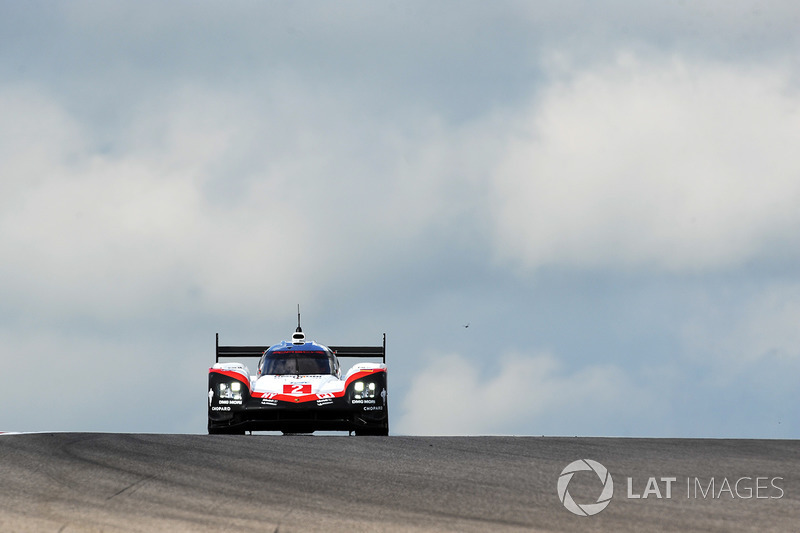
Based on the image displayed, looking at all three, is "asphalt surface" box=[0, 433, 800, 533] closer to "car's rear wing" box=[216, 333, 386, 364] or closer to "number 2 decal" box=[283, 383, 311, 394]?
"number 2 decal" box=[283, 383, 311, 394]

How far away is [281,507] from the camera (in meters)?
5.86

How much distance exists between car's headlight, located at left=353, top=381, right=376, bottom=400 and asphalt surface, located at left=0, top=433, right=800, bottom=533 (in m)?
5.48

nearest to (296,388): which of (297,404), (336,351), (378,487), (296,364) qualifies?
(297,404)

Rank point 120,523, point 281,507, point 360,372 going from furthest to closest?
point 360,372, point 281,507, point 120,523

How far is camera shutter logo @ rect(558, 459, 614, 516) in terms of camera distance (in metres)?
5.91

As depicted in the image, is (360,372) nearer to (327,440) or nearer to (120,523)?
(327,440)

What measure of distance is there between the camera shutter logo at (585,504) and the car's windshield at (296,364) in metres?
8.79

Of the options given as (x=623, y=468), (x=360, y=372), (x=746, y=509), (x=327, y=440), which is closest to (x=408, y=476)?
(x=623, y=468)

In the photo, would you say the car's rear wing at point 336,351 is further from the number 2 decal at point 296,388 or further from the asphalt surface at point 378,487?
the asphalt surface at point 378,487

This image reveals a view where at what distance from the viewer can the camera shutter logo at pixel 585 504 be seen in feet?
19.4

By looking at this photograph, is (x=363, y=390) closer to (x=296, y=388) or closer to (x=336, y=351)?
(x=296, y=388)

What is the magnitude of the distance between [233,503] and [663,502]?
2.46 meters

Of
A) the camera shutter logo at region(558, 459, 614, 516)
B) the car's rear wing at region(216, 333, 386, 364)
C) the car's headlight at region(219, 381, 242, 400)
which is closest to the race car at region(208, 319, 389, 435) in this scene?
the car's headlight at region(219, 381, 242, 400)

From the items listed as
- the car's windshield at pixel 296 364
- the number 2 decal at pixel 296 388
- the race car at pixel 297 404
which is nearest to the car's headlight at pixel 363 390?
the race car at pixel 297 404
